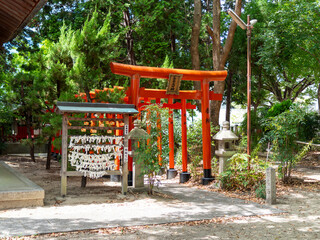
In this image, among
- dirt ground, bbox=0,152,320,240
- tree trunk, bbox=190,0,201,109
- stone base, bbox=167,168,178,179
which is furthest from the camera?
tree trunk, bbox=190,0,201,109

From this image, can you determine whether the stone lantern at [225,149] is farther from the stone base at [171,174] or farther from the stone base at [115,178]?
the stone base at [115,178]

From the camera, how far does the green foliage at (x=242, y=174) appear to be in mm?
9227

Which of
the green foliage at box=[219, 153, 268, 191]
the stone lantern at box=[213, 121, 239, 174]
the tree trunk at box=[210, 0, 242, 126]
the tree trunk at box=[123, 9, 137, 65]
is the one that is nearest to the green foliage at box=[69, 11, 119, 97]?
the stone lantern at box=[213, 121, 239, 174]

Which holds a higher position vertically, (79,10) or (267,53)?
(79,10)

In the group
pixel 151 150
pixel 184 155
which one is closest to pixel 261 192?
pixel 151 150

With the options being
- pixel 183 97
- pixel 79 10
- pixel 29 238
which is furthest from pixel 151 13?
pixel 29 238

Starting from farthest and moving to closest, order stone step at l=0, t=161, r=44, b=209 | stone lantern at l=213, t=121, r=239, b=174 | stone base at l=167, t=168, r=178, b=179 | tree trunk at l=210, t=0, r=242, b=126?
tree trunk at l=210, t=0, r=242, b=126 → stone base at l=167, t=168, r=178, b=179 → stone lantern at l=213, t=121, r=239, b=174 → stone step at l=0, t=161, r=44, b=209

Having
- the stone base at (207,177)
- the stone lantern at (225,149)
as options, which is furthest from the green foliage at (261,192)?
A: the stone base at (207,177)

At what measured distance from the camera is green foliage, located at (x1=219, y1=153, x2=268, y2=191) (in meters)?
9.23

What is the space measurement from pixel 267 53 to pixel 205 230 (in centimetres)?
1340

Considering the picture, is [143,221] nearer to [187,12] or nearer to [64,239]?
[64,239]

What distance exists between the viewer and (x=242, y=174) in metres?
9.28

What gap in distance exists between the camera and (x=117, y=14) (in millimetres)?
15391

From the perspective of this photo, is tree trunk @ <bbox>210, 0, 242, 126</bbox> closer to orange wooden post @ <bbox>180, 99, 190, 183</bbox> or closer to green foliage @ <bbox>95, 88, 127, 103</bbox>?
orange wooden post @ <bbox>180, 99, 190, 183</bbox>
